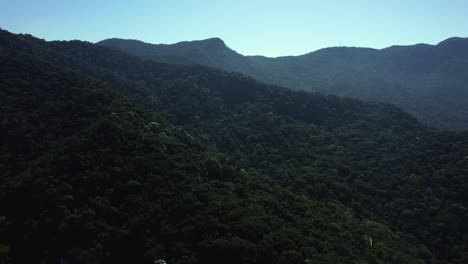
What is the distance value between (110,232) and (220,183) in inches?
519

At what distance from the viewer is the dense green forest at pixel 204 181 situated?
1158 inches

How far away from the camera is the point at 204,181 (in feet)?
130

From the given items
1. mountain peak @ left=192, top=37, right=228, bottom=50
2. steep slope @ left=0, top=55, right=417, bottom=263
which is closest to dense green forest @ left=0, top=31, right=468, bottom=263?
steep slope @ left=0, top=55, right=417, bottom=263

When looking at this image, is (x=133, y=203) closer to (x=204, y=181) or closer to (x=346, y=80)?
(x=204, y=181)

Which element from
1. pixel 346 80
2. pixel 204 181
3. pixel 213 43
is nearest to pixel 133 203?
pixel 204 181

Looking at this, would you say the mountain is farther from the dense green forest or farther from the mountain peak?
the dense green forest

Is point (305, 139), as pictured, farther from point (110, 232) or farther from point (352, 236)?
point (110, 232)

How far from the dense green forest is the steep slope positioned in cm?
14

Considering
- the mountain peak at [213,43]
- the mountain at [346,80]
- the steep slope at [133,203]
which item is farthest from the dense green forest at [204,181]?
the mountain peak at [213,43]

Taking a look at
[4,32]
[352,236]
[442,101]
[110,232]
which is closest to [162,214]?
[110,232]

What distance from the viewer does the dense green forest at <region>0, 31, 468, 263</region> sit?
29416 millimetres

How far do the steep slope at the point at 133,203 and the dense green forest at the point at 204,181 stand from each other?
14 cm

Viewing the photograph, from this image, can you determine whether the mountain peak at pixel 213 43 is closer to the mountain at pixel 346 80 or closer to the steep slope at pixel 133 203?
the mountain at pixel 346 80

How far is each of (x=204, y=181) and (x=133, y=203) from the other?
907cm
